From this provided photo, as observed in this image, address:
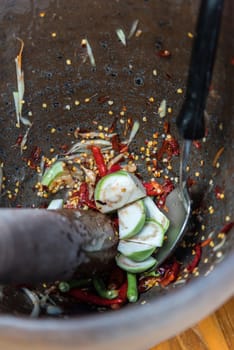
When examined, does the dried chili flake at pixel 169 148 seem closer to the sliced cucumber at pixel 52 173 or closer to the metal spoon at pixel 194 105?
the metal spoon at pixel 194 105

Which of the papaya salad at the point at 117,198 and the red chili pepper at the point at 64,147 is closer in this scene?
the papaya salad at the point at 117,198

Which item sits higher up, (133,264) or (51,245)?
(51,245)

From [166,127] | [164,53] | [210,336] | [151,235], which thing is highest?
[164,53]

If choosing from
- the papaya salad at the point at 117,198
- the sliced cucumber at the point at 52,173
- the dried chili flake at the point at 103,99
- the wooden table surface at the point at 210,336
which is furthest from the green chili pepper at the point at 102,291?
the dried chili flake at the point at 103,99

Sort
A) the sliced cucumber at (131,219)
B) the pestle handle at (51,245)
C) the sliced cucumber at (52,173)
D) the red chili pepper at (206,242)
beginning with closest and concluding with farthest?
the pestle handle at (51,245) → the red chili pepper at (206,242) → the sliced cucumber at (131,219) → the sliced cucumber at (52,173)

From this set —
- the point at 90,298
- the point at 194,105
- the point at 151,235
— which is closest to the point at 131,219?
the point at 151,235

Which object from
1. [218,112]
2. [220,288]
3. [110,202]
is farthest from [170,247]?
[220,288]

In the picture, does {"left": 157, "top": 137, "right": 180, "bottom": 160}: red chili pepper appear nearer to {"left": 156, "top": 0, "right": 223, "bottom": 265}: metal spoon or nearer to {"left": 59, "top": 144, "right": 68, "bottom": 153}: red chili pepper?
{"left": 156, "top": 0, "right": 223, "bottom": 265}: metal spoon

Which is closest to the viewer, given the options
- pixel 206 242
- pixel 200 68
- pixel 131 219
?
pixel 200 68

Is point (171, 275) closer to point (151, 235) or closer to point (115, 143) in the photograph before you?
point (151, 235)
